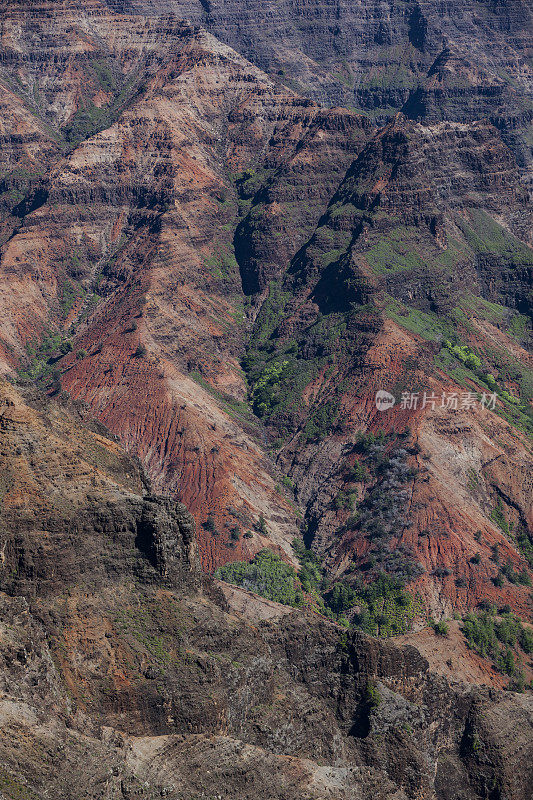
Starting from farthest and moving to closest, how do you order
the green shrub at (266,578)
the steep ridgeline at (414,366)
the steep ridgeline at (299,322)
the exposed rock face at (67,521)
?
the steep ridgeline at (299,322)
the steep ridgeline at (414,366)
the green shrub at (266,578)
the exposed rock face at (67,521)

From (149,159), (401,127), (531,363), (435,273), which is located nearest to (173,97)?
(149,159)

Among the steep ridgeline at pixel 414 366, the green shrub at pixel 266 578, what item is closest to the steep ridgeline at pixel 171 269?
the green shrub at pixel 266 578

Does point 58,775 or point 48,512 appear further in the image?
point 48,512

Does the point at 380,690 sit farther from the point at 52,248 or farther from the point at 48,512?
the point at 52,248

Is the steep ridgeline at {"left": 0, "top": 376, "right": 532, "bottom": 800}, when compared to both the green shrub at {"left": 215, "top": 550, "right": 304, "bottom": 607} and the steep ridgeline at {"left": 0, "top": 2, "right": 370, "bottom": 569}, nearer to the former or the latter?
the green shrub at {"left": 215, "top": 550, "right": 304, "bottom": 607}

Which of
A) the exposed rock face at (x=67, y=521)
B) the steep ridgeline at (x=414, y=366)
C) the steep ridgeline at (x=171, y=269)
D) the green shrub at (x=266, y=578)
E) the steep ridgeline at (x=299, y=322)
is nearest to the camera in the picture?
the exposed rock face at (x=67, y=521)

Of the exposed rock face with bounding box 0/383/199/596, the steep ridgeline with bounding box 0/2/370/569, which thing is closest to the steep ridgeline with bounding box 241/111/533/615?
the steep ridgeline with bounding box 0/2/370/569

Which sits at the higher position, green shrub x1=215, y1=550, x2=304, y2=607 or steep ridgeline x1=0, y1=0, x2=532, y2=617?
steep ridgeline x1=0, y1=0, x2=532, y2=617

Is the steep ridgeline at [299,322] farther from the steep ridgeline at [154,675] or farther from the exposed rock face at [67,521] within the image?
the exposed rock face at [67,521]
